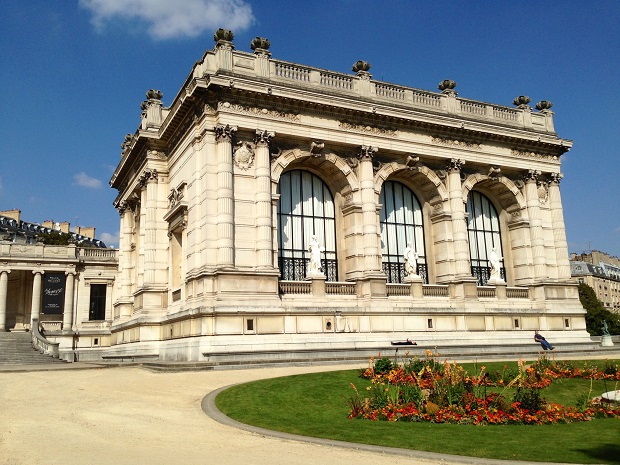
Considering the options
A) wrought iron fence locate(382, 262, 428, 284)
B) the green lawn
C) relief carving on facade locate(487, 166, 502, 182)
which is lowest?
the green lawn

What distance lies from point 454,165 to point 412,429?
90.6ft

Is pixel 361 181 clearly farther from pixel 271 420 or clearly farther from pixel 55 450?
pixel 55 450

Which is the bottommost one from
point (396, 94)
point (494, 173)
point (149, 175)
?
point (494, 173)

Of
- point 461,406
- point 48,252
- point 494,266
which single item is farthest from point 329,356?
point 48,252

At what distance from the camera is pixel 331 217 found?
35.7m

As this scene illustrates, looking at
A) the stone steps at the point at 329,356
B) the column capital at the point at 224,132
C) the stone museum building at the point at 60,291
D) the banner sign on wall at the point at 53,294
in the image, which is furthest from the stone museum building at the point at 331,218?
the banner sign on wall at the point at 53,294

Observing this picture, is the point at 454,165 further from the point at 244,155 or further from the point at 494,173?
the point at 244,155

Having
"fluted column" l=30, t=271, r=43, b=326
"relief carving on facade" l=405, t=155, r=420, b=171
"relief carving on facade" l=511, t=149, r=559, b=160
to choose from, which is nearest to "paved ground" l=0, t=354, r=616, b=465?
"relief carving on facade" l=405, t=155, r=420, b=171

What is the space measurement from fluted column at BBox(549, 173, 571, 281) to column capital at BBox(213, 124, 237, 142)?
2401 cm

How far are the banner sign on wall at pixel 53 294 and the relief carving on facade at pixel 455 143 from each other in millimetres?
38138

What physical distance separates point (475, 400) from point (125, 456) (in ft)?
26.8

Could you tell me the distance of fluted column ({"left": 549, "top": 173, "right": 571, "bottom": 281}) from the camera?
3984 centimetres

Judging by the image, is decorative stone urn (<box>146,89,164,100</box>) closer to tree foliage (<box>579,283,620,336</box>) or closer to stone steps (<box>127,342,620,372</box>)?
stone steps (<box>127,342,620,372</box>)

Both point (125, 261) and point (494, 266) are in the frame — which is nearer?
point (494, 266)
